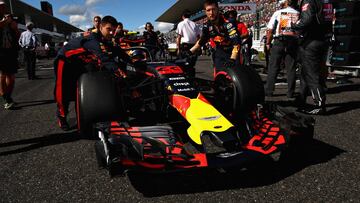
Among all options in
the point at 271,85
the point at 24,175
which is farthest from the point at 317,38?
the point at 24,175

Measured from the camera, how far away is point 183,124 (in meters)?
3.56

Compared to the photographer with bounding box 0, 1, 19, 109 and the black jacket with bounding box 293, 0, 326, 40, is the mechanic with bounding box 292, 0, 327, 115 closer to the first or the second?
the black jacket with bounding box 293, 0, 326, 40

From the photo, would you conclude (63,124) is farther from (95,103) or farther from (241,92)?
(241,92)

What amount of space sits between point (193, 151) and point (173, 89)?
673 mm

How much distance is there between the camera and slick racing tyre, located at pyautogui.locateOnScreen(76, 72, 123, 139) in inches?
100.0

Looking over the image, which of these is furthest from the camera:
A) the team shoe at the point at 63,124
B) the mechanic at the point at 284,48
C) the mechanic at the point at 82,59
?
the mechanic at the point at 284,48

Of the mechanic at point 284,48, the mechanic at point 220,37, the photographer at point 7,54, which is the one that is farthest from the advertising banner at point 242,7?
the photographer at point 7,54

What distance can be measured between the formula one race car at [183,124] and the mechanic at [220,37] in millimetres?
599

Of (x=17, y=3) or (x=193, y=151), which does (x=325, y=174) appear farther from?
(x=17, y=3)

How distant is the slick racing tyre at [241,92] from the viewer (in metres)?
2.90

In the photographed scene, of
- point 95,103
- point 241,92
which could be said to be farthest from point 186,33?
point 95,103

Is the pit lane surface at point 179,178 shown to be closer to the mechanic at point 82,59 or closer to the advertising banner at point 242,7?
the mechanic at point 82,59

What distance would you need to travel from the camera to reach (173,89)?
9.86 feet

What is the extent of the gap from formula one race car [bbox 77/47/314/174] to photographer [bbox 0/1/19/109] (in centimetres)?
267
